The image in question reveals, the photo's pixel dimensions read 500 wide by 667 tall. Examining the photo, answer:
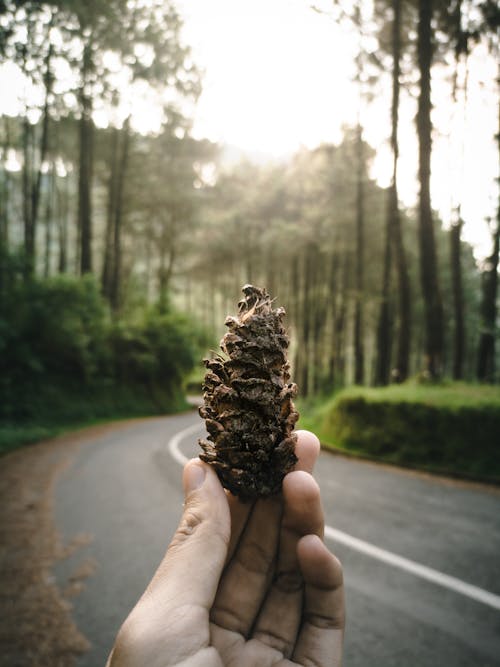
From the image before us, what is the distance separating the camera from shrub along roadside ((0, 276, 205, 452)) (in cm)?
1427

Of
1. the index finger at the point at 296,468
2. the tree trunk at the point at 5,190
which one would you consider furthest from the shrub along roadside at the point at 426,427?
the tree trunk at the point at 5,190

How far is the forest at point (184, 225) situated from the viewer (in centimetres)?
1472

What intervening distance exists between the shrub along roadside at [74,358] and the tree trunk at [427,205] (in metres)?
12.7

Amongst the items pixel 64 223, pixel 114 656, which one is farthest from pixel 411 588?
pixel 64 223

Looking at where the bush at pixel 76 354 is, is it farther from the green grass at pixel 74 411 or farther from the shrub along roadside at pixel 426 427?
the shrub along roadside at pixel 426 427

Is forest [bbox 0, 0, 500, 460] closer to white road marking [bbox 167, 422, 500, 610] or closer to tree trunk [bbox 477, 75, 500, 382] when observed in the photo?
tree trunk [bbox 477, 75, 500, 382]

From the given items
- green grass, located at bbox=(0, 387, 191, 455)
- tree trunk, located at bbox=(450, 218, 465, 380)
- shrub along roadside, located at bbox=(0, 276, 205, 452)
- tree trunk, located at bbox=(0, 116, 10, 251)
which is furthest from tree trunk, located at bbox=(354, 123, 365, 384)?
tree trunk, located at bbox=(0, 116, 10, 251)

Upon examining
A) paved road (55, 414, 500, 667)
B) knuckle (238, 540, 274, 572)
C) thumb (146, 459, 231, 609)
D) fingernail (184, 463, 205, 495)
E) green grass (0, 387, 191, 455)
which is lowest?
green grass (0, 387, 191, 455)

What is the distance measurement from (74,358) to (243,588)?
55.4 feet

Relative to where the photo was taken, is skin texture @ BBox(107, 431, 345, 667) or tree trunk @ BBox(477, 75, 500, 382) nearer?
skin texture @ BBox(107, 431, 345, 667)

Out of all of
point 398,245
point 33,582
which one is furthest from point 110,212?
point 33,582

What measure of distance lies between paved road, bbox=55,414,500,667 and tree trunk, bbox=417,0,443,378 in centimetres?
542

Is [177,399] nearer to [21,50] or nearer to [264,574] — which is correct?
[21,50]

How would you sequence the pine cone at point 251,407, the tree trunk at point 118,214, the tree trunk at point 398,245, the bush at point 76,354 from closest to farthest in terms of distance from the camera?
the pine cone at point 251,407 → the bush at point 76,354 → the tree trunk at point 398,245 → the tree trunk at point 118,214
